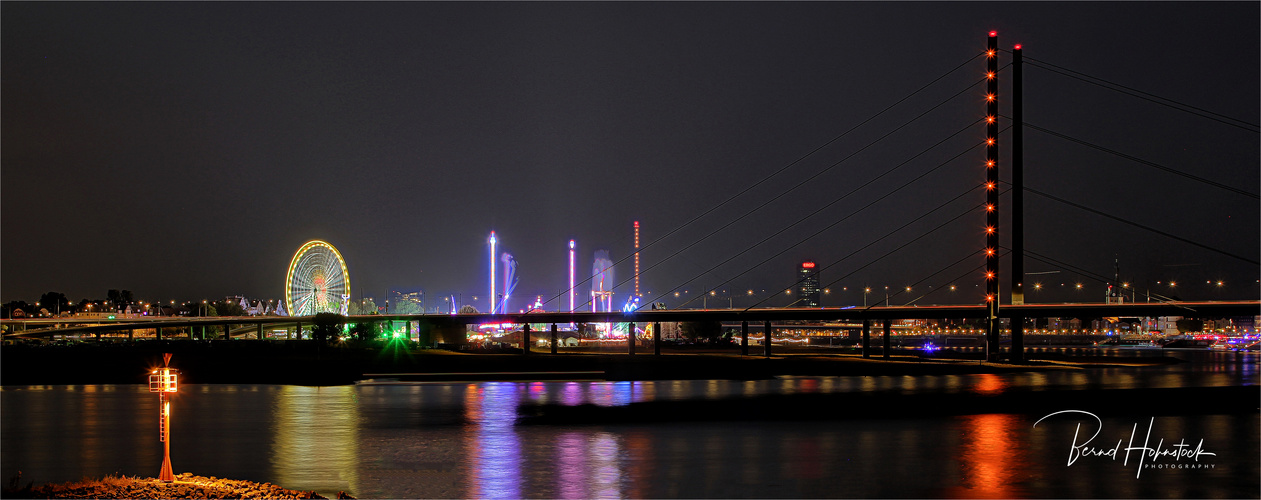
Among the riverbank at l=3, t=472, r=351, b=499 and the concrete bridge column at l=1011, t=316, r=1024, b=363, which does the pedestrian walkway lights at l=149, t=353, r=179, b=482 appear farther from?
the concrete bridge column at l=1011, t=316, r=1024, b=363

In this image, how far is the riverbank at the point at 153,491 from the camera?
1527 centimetres

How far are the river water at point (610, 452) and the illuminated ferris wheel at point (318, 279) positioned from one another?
6646 cm

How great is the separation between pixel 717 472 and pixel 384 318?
97.3 metres

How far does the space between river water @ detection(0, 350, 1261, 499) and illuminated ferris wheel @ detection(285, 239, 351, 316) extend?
66462mm

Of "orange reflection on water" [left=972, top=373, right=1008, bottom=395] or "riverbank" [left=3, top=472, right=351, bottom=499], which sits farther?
"orange reflection on water" [left=972, top=373, right=1008, bottom=395]

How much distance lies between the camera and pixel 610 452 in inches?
892

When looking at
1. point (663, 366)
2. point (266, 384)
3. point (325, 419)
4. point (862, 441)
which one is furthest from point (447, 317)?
point (862, 441)

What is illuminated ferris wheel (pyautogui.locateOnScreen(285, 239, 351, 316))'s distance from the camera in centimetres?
10300

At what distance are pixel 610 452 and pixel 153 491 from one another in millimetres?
10170

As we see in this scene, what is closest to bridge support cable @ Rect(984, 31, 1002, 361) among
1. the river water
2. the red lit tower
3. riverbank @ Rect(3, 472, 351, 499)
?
the red lit tower

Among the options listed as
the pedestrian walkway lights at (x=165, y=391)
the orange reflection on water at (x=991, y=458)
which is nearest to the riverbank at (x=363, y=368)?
the orange reflection on water at (x=991, y=458)

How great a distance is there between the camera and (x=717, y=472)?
65.5 ft

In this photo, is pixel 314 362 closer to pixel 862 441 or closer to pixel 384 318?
pixel 384 318

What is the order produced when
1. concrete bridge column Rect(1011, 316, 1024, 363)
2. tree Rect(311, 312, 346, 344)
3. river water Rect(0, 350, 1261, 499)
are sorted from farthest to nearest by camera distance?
tree Rect(311, 312, 346, 344), concrete bridge column Rect(1011, 316, 1024, 363), river water Rect(0, 350, 1261, 499)
